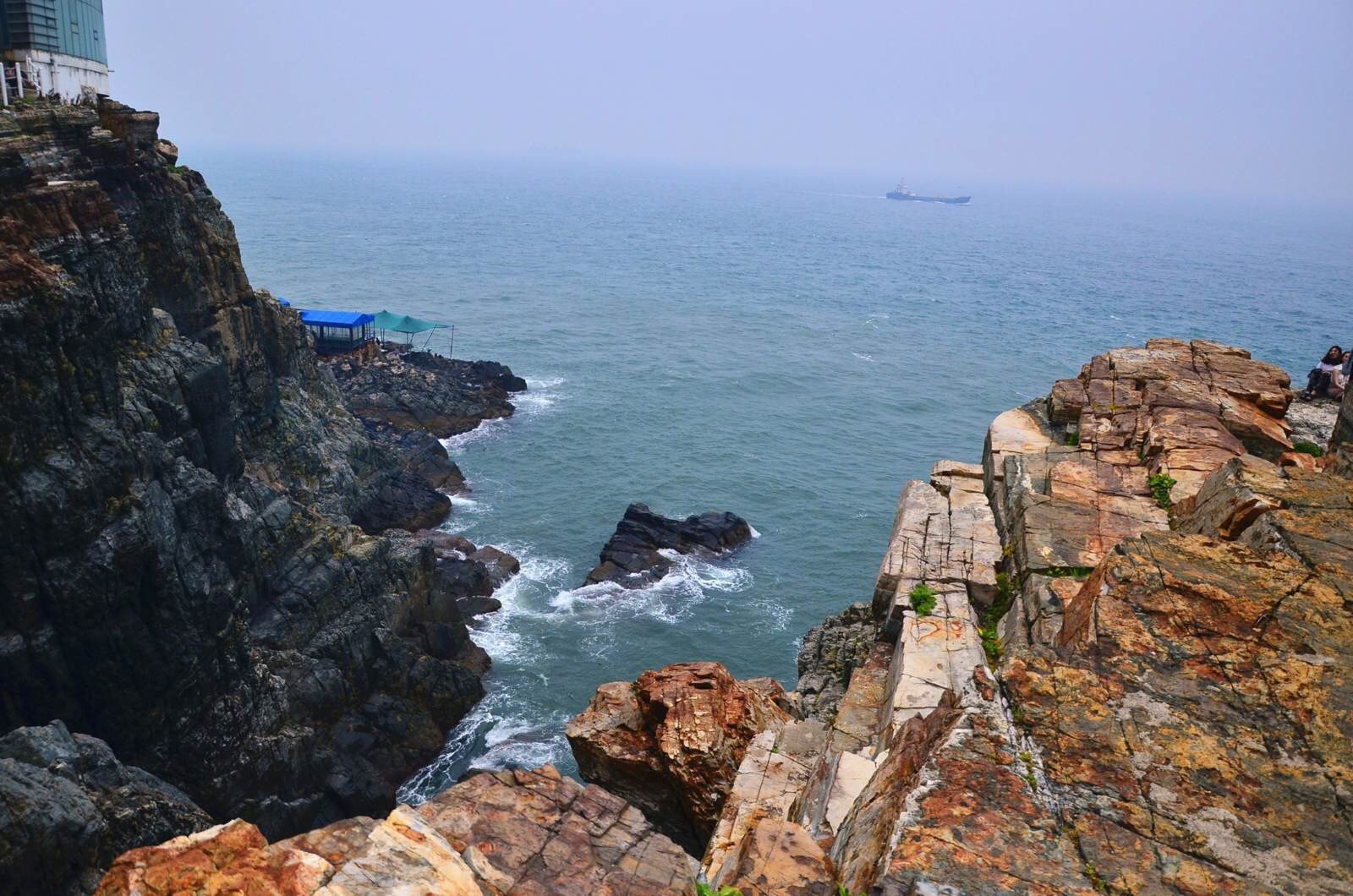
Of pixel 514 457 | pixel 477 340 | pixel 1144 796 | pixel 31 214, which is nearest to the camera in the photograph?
pixel 1144 796

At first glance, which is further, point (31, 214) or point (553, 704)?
point (553, 704)

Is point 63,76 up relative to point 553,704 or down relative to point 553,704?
up

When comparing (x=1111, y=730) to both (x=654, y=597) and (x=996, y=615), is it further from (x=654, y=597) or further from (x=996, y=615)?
(x=654, y=597)

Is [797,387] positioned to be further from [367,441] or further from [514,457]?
[367,441]

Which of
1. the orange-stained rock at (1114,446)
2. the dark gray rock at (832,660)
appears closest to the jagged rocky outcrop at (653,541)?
the dark gray rock at (832,660)

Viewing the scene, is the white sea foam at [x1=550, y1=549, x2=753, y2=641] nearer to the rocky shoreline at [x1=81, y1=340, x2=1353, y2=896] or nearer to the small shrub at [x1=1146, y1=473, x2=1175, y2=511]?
the rocky shoreline at [x1=81, y1=340, x2=1353, y2=896]

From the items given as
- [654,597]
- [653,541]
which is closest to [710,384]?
[653,541]

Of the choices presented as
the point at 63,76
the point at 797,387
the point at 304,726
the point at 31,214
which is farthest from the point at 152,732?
the point at 797,387
